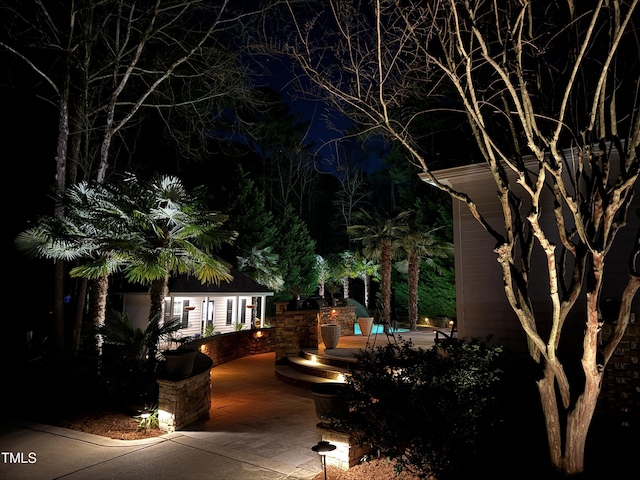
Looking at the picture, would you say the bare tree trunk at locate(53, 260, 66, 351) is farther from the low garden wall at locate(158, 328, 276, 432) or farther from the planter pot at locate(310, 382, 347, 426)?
the planter pot at locate(310, 382, 347, 426)

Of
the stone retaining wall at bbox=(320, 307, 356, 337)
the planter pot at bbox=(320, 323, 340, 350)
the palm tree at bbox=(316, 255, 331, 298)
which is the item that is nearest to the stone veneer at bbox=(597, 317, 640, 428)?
the planter pot at bbox=(320, 323, 340, 350)

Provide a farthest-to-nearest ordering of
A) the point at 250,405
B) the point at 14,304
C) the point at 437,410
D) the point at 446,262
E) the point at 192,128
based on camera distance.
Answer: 1. the point at 446,262
2. the point at 14,304
3. the point at 192,128
4. the point at 250,405
5. the point at 437,410

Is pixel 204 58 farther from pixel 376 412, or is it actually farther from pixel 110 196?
pixel 376 412

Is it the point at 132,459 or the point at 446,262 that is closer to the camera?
the point at 132,459

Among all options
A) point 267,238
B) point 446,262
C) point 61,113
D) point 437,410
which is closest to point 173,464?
point 437,410

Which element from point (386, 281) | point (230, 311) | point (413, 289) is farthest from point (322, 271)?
point (386, 281)

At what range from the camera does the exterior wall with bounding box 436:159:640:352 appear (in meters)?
7.19

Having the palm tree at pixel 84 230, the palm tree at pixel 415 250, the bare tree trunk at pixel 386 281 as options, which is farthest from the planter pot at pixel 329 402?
the palm tree at pixel 415 250

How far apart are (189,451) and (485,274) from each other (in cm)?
613

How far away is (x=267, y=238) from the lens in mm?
24328

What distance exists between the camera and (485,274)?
7895mm

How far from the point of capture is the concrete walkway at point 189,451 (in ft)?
15.0

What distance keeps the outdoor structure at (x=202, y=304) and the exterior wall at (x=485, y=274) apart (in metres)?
11.5

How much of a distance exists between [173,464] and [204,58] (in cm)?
1070
